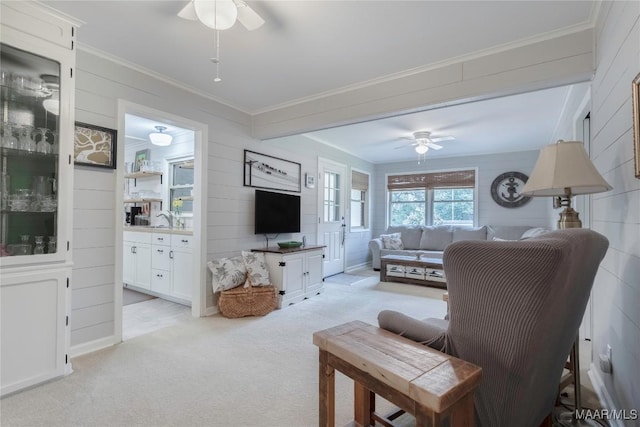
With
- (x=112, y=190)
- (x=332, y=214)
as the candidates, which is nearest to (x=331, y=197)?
(x=332, y=214)

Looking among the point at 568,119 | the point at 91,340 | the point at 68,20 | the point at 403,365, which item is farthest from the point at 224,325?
the point at 568,119

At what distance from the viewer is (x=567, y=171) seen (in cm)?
165

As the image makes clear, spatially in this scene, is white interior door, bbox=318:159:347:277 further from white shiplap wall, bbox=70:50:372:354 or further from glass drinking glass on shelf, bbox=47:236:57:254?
glass drinking glass on shelf, bbox=47:236:57:254

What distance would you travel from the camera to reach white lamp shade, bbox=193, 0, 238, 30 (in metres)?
1.73

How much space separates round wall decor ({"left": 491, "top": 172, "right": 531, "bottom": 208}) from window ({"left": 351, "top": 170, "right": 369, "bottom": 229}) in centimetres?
264

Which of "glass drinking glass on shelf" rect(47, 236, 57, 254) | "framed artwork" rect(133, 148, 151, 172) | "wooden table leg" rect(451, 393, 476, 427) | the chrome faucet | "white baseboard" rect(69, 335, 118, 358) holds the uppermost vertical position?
"framed artwork" rect(133, 148, 151, 172)

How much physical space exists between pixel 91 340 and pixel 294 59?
294 cm

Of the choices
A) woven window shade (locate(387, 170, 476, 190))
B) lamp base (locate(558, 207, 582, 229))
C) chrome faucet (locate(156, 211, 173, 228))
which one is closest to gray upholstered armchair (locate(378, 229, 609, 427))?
lamp base (locate(558, 207, 582, 229))

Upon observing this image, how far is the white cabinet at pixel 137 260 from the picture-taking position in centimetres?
430

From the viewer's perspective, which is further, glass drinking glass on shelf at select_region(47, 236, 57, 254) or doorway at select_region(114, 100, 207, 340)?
doorway at select_region(114, 100, 207, 340)

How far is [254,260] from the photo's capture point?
12.4 feet

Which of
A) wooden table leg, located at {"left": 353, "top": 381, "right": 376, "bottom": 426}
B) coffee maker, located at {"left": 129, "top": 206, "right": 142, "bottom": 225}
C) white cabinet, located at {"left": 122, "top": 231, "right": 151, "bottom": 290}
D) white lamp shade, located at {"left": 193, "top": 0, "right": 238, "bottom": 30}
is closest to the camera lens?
wooden table leg, located at {"left": 353, "top": 381, "right": 376, "bottom": 426}

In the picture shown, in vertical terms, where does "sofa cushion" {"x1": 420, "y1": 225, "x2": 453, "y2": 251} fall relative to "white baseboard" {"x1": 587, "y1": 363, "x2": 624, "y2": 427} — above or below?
above

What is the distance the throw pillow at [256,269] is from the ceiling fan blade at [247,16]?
2.56 m
